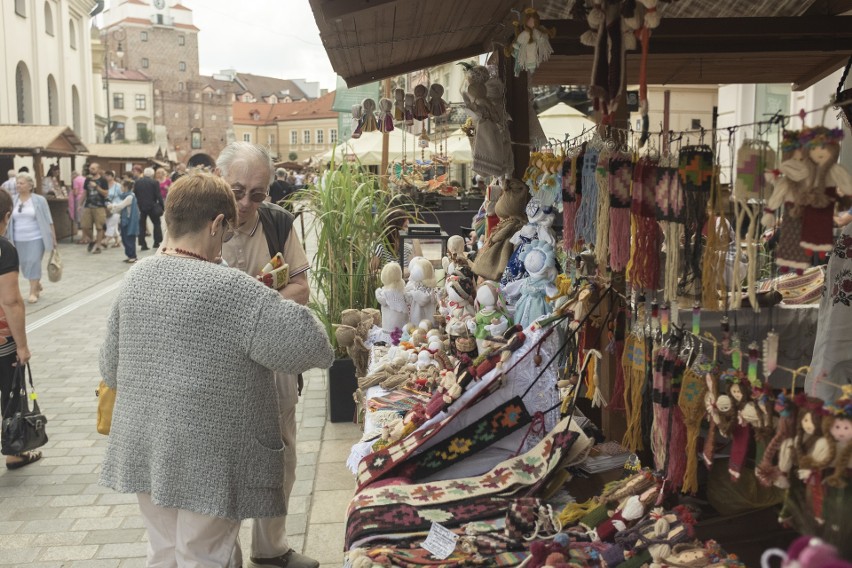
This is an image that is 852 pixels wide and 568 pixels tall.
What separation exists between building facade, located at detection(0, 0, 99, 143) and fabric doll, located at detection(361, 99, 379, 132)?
63.8 feet

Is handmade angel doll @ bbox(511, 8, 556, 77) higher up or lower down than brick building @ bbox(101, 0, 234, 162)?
lower down

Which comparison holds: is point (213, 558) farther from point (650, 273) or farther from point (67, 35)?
point (67, 35)

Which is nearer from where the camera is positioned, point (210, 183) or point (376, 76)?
point (210, 183)

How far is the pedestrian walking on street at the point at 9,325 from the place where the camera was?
16.3 ft

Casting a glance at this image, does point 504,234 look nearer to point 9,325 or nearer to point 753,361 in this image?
point 753,361

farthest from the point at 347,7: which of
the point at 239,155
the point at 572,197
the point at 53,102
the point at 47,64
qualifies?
the point at 53,102

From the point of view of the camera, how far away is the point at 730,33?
4312mm

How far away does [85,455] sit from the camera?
5.68 meters

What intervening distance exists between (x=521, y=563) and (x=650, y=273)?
0.98 m

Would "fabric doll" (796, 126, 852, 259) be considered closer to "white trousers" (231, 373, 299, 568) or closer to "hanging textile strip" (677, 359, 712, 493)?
"hanging textile strip" (677, 359, 712, 493)

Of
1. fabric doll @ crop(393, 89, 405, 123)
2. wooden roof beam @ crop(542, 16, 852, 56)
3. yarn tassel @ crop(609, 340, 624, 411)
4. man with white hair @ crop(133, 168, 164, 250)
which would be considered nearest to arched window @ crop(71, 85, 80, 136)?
man with white hair @ crop(133, 168, 164, 250)

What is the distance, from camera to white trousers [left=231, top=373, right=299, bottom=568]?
3643 millimetres

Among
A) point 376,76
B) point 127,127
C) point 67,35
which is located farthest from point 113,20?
point 376,76

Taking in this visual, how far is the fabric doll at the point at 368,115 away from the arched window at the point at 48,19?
80.8 feet
